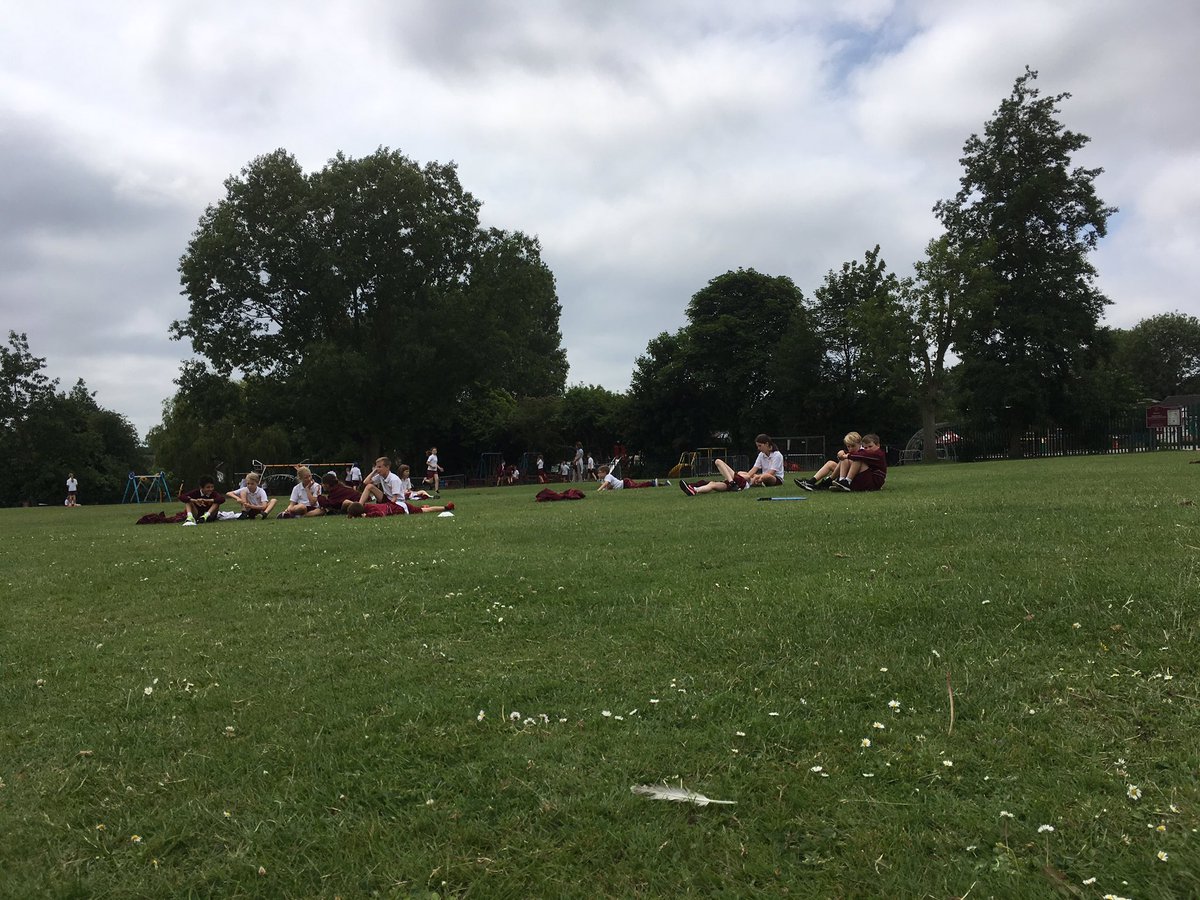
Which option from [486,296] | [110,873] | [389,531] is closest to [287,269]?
[486,296]

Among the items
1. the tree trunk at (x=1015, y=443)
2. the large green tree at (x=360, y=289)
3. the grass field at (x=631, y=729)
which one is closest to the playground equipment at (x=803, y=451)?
the tree trunk at (x=1015, y=443)

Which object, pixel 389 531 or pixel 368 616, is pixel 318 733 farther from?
pixel 389 531

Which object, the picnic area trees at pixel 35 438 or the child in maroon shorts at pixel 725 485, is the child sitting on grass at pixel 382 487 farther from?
the picnic area trees at pixel 35 438

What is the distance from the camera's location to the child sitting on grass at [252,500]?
60.4 ft

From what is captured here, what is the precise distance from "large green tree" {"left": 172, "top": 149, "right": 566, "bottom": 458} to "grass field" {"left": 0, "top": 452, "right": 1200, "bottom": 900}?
1235 inches

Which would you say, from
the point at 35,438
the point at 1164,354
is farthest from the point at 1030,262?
the point at 35,438

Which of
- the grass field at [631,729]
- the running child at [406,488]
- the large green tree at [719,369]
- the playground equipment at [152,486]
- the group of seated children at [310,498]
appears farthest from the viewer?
the large green tree at [719,369]

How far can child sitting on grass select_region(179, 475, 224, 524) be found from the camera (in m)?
18.0

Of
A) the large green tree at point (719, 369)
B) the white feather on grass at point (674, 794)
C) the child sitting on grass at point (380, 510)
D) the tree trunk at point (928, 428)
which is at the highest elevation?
the large green tree at point (719, 369)

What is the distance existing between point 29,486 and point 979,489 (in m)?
69.5

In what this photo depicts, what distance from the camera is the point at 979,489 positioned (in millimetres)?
14109

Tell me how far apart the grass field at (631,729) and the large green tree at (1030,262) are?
127ft

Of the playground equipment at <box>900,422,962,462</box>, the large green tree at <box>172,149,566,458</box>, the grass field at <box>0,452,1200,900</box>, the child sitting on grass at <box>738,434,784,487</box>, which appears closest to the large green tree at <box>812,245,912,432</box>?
the playground equipment at <box>900,422,962,462</box>

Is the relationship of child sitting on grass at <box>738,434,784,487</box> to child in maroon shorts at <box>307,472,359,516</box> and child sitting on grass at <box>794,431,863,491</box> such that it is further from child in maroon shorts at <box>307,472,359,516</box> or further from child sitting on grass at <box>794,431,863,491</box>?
child in maroon shorts at <box>307,472,359,516</box>
